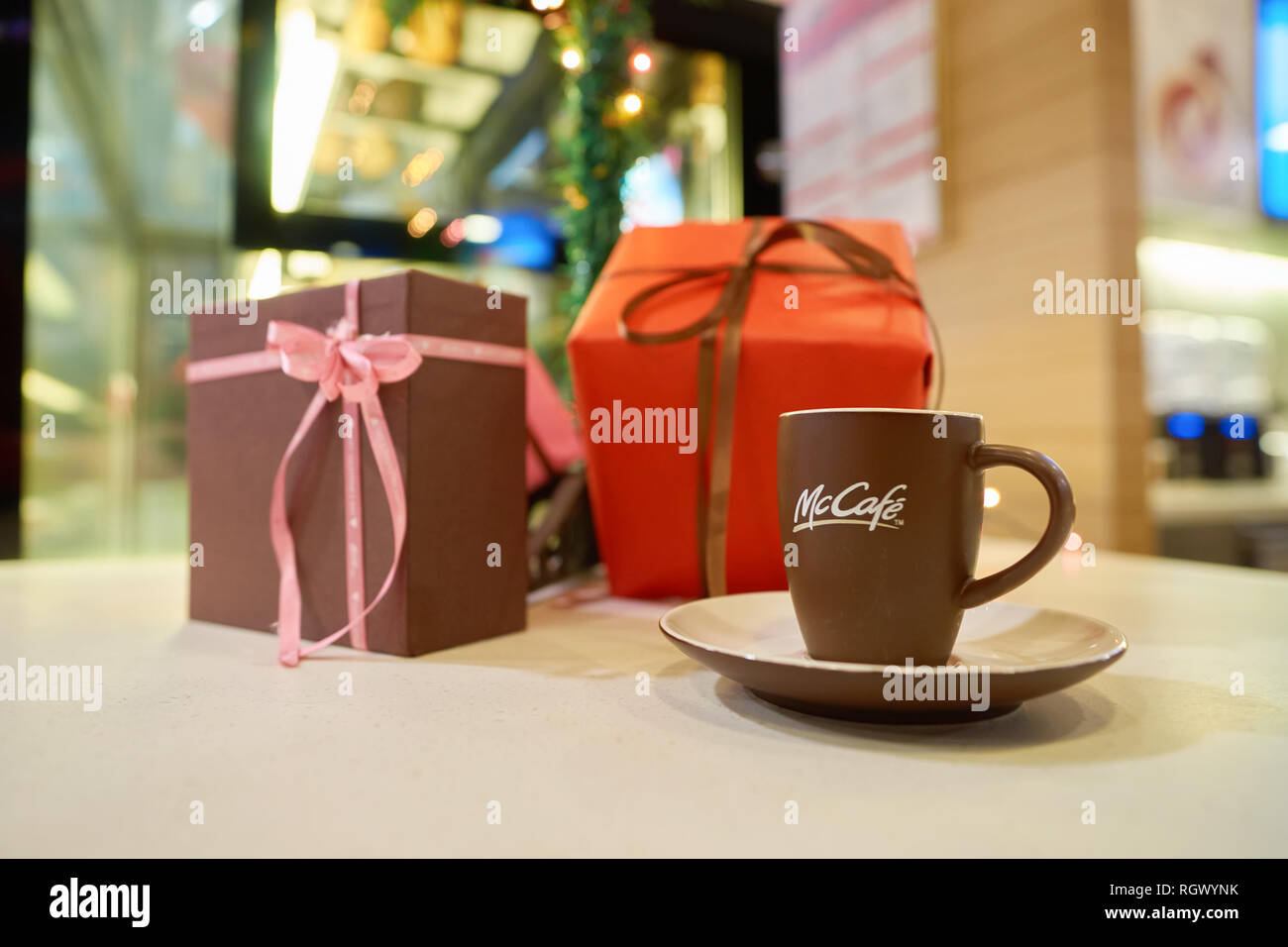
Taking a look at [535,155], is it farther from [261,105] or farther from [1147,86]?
[1147,86]

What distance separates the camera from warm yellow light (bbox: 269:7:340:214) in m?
1.84

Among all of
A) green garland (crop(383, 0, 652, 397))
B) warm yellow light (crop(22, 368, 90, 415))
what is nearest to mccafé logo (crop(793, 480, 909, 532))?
green garland (crop(383, 0, 652, 397))

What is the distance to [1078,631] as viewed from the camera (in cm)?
47

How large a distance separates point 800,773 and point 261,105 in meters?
1.95

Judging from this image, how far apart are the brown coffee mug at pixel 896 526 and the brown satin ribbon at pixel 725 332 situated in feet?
0.76

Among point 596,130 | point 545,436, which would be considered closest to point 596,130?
point 596,130

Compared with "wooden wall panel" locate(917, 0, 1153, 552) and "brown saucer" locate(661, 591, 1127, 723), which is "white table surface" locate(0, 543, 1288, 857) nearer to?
"brown saucer" locate(661, 591, 1127, 723)

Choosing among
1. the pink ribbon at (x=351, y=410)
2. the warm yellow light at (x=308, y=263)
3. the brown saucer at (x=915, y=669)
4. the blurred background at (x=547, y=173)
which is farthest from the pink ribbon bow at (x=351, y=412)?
the warm yellow light at (x=308, y=263)

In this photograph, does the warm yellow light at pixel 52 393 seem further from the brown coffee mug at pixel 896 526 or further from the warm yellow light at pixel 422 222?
the brown coffee mug at pixel 896 526

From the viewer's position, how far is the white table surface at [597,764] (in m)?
0.28

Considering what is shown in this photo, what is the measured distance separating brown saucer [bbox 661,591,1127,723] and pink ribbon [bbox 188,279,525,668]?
22cm

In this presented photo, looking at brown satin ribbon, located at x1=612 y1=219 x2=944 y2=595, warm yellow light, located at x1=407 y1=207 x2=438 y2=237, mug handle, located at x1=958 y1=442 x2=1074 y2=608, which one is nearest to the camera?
mug handle, located at x1=958 y1=442 x2=1074 y2=608
